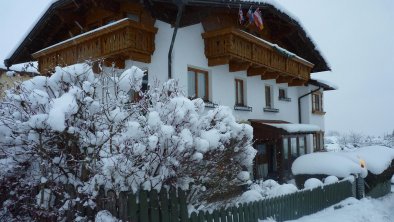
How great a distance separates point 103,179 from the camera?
4.65 meters

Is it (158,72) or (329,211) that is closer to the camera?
(329,211)

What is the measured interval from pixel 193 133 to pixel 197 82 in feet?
22.2

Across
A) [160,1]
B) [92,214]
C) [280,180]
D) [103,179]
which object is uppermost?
[160,1]

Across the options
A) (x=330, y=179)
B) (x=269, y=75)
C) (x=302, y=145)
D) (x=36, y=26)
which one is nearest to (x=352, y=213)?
(x=330, y=179)

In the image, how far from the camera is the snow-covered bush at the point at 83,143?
4660mm

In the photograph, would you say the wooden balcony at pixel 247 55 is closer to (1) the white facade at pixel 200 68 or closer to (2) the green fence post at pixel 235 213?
(1) the white facade at pixel 200 68

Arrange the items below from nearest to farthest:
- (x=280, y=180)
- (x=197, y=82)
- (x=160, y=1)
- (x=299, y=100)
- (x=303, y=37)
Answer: (x=160, y=1), (x=197, y=82), (x=280, y=180), (x=303, y=37), (x=299, y=100)

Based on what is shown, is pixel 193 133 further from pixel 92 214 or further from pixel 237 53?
pixel 237 53

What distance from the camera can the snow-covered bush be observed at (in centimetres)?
466

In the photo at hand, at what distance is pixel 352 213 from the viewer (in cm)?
873

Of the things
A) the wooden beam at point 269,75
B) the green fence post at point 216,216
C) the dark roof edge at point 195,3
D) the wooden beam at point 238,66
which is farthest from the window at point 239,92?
the green fence post at point 216,216

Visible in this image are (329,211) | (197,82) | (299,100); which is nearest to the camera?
(329,211)

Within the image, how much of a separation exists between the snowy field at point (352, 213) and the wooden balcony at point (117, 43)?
6.10 metres

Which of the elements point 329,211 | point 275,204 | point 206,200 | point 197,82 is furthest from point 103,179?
point 197,82
